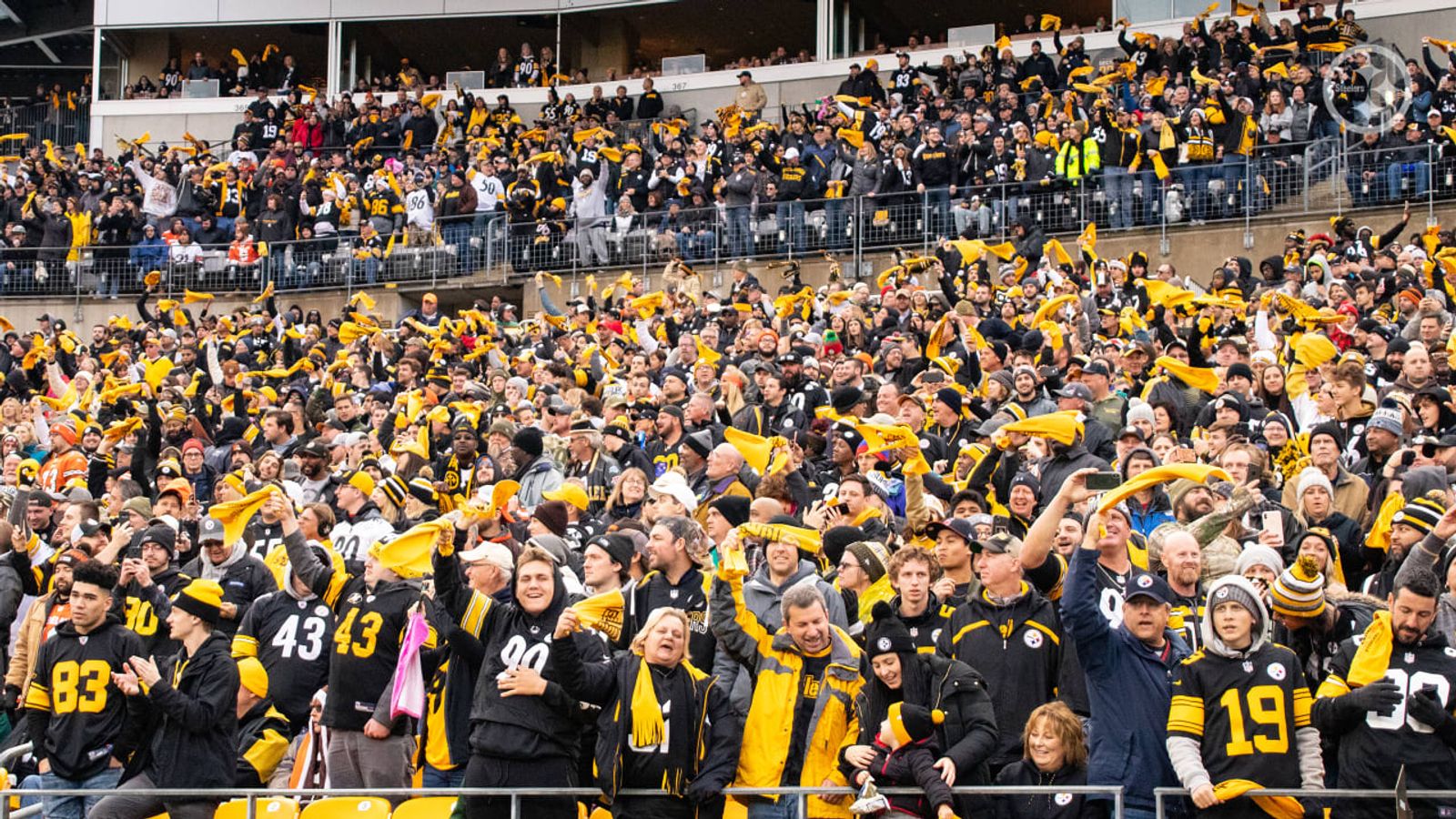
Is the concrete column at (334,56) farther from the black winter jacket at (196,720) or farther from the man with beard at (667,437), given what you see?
the black winter jacket at (196,720)

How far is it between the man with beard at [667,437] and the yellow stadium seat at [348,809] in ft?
13.0

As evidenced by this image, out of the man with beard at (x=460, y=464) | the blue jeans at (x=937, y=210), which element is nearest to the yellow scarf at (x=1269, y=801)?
the man with beard at (x=460, y=464)

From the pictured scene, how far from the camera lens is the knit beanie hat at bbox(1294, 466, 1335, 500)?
28.1 feet

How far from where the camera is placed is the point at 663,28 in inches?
1350

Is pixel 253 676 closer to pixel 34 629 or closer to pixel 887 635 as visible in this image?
pixel 34 629

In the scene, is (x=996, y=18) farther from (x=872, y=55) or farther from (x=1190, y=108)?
(x=1190, y=108)

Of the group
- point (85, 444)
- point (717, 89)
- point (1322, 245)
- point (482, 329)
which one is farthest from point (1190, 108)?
point (85, 444)

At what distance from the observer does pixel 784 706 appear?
730cm

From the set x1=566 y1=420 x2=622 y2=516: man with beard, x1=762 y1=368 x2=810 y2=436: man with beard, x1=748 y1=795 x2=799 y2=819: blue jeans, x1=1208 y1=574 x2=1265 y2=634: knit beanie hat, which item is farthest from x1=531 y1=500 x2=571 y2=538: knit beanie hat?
x1=762 y1=368 x2=810 y2=436: man with beard

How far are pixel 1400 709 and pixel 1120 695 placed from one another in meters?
1.00

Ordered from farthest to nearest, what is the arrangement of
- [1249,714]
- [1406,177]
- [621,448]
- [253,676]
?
[1406,177] < [621,448] < [253,676] < [1249,714]

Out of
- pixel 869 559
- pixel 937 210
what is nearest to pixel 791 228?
pixel 937 210

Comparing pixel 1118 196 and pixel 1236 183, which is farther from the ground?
pixel 1236 183

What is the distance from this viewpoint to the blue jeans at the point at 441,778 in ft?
25.9
